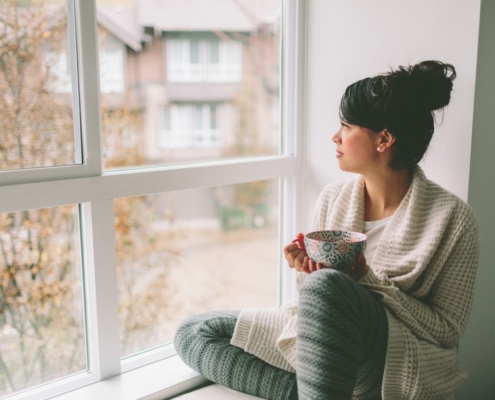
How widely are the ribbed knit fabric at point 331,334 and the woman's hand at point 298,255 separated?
5.7 inches

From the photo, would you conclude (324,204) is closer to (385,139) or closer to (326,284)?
(385,139)

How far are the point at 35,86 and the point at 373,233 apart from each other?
0.88 metres

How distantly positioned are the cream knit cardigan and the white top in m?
0.03

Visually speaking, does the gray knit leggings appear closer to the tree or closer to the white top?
the white top

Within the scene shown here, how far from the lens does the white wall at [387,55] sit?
1388 mm

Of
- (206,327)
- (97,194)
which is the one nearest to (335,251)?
(206,327)

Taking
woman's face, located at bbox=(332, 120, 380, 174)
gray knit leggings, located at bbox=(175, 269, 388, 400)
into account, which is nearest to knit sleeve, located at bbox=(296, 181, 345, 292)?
woman's face, located at bbox=(332, 120, 380, 174)

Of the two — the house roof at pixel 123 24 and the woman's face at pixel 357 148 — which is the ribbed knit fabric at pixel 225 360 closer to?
the woman's face at pixel 357 148

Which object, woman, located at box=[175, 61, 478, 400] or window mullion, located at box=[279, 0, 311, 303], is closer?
woman, located at box=[175, 61, 478, 400]

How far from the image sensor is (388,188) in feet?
4.55

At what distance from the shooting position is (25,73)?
127 cm

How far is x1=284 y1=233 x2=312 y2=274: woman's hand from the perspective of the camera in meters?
1.22

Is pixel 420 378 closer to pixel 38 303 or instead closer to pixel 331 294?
pixel 331 294

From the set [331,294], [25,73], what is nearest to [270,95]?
[25,73]
